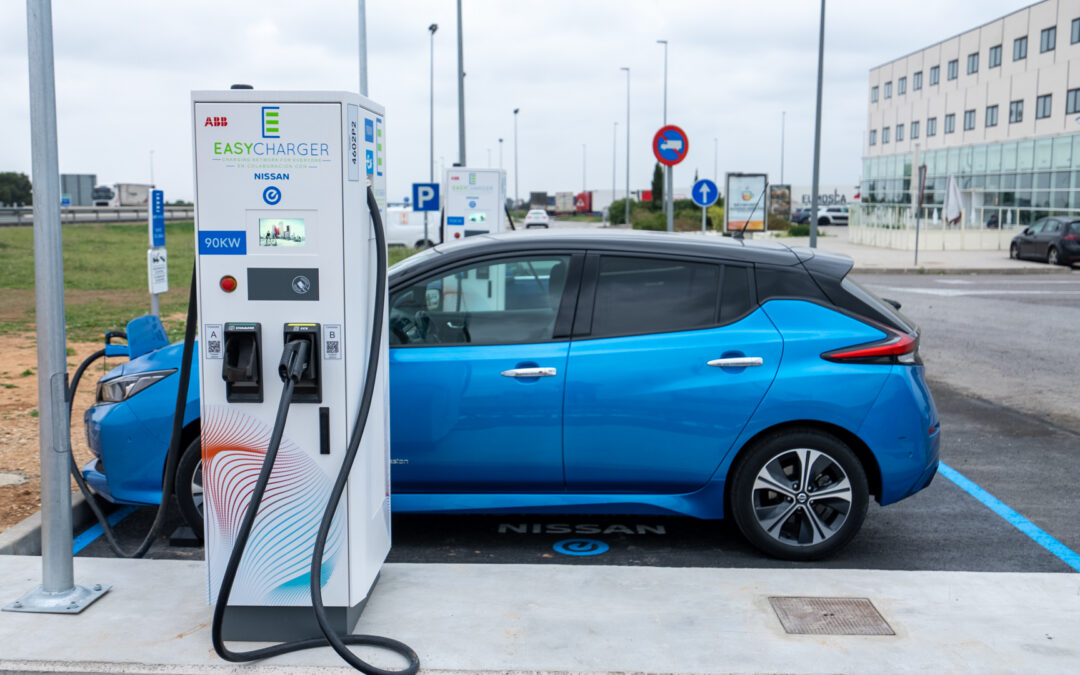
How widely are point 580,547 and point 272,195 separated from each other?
263 centimetres

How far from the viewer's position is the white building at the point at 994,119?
41719 mm

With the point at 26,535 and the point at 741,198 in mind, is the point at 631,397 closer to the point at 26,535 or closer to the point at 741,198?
the point at 26,535

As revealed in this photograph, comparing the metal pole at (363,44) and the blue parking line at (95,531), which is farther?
the metal pole at (363,44)

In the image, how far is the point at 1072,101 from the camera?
45.4 metres

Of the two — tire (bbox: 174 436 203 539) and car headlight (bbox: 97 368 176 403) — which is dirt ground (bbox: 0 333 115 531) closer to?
car headlight (bbox: 97 368 176 403)

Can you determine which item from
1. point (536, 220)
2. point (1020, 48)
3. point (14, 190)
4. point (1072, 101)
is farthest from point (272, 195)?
point (14, 190)

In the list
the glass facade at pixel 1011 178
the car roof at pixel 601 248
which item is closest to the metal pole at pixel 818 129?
the glass facade at pixel 1011 178

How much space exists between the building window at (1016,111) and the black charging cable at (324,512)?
52.5 m

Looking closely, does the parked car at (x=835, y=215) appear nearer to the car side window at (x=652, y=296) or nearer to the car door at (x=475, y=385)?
the car side window at (x=652, y=296)

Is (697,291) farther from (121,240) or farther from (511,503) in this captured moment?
(121,240)

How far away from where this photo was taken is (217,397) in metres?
3.84

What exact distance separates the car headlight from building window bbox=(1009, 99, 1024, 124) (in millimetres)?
51906

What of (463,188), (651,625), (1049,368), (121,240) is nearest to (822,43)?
(463,188)

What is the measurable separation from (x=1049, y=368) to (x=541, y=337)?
336 inches
